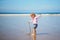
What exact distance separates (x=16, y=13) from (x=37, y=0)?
498mm

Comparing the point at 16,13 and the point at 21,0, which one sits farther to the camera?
the point at 16,13

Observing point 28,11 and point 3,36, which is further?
point 28,11

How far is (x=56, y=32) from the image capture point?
2.29m

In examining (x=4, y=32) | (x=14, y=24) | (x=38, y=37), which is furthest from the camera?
(x=14, y=24)

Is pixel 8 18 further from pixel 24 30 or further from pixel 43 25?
pixel 43 25

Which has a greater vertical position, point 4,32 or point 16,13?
point 16,13

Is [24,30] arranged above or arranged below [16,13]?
below

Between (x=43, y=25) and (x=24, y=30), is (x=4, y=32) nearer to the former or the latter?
(x=24, y=30)

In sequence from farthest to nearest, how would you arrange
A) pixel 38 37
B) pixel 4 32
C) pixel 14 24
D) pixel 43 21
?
pixel 43 21 → pixel 14 24 → pixel 4 32 → pixel 38 37

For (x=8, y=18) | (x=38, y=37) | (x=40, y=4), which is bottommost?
(x=38, y=37)

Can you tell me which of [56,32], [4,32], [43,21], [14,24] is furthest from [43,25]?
[4,32]

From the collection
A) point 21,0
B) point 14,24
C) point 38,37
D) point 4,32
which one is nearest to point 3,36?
point 4,32

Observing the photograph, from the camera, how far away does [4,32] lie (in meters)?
2.29

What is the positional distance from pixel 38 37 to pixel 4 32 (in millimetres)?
545
